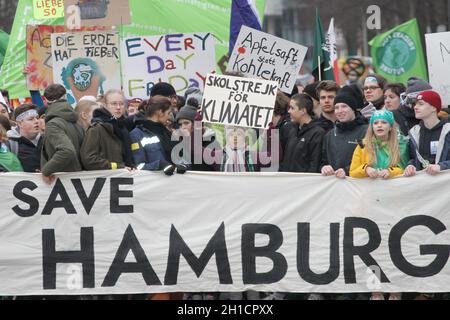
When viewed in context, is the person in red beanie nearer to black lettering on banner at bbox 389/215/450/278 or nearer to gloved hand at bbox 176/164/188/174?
black lettering on banner at bbox 389/215/450/278

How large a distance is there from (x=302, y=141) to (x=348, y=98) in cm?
63

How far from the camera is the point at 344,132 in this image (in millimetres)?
10172

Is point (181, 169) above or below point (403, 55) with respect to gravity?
below

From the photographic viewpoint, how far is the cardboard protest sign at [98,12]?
13859mm

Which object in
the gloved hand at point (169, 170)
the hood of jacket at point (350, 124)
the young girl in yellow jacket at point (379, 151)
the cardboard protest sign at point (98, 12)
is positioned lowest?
the gloved hand at point (169, 170)

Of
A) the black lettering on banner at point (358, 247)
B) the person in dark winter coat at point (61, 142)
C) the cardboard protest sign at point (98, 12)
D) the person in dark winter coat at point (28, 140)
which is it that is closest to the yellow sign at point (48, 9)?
the cardboard protest sign at point (98, 12)

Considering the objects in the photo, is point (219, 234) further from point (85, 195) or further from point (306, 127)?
point (306, 127)

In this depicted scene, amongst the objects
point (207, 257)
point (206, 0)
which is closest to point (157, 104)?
point (207, 257)

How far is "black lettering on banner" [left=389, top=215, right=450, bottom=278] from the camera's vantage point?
9.68 metres

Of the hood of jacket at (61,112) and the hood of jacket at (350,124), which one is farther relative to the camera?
the hood of jacket at (350,124)

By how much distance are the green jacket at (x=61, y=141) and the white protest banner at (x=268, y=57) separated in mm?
2642

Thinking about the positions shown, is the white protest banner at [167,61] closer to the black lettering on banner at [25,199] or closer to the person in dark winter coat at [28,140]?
the person in dark winter coat at [28,140]

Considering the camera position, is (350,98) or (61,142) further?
(350,98)

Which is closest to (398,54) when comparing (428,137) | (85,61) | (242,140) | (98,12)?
(98,12)
